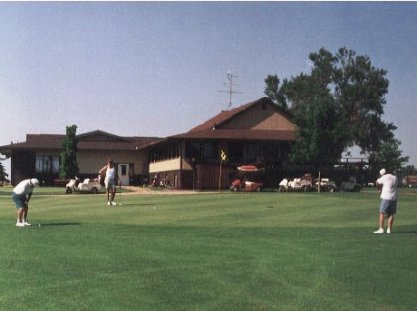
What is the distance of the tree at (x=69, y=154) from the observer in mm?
57719

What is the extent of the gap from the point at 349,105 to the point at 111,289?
74595 mm

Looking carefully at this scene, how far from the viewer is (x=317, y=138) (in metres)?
47.0

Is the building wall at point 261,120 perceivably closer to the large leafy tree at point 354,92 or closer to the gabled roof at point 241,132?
the gabled roof at point 241,132

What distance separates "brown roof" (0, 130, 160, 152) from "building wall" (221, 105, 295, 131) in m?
13.0

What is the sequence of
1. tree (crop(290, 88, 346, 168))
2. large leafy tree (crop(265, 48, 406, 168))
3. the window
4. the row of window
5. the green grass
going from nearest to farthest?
the green grass
tree (crop(290, 88, 346, 168))
the row of window
the window
large leafy tree (crop(265, 48, 406, 168))

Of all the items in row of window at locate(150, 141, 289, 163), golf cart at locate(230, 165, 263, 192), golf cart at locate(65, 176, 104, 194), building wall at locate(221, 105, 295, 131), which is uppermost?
building wall at locate(221, 105, 295, 131)

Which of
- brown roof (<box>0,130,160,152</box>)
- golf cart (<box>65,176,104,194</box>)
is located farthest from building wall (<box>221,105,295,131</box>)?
brown roof (<box>0,130,160,152</box>)

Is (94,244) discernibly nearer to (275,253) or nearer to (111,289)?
(275,253)

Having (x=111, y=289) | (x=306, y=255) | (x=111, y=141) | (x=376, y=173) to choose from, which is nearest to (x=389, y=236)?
(x=306, y=255)

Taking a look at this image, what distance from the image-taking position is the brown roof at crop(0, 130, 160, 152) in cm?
6169

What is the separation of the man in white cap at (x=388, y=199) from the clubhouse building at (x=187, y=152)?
82.7 feet

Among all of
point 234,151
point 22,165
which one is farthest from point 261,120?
point 22,165

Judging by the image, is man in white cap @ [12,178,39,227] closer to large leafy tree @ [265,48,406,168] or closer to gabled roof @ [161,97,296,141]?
gabled roof @ [161,97,296,141]

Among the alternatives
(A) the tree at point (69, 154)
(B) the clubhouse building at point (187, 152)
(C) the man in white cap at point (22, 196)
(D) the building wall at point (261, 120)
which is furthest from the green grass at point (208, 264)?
(A) the tree at point (69, 154)
